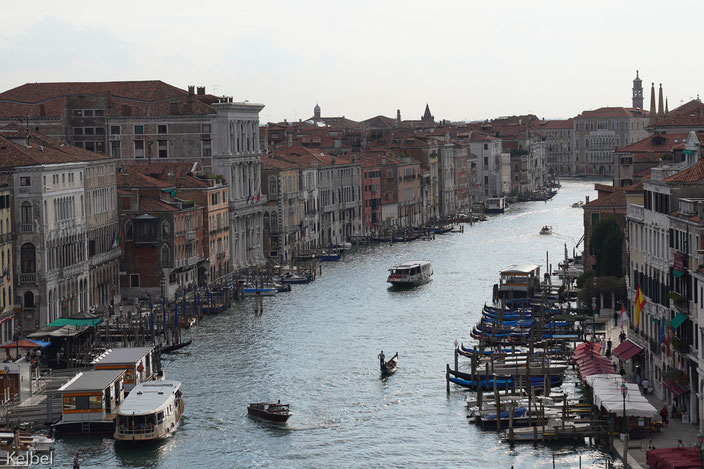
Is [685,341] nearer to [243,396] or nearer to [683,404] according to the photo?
[683,404]

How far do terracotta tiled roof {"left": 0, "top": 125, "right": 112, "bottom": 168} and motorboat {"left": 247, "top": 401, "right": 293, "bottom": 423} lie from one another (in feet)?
44.6

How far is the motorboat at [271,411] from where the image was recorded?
105 feet

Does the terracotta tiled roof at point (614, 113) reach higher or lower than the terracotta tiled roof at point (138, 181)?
higher

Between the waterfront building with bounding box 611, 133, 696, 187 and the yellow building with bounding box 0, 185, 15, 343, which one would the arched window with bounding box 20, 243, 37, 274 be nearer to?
the yellow building with bounding box 0, 185, 15, 343

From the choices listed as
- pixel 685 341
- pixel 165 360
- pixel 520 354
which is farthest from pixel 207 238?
Result: pixel 685 341

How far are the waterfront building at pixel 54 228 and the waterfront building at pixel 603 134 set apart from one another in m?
124

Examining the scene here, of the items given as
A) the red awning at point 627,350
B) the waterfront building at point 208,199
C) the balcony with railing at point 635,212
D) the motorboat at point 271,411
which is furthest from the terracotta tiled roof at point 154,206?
the red awning at point 627,350

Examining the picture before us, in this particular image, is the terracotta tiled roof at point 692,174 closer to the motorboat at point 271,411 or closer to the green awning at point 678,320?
the green awning at point 678,320

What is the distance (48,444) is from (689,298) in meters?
13.0

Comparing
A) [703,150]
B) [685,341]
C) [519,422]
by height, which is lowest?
[519,422]

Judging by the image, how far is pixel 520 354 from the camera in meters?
38.6

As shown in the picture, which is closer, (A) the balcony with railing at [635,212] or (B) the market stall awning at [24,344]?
(A) the balcony with railing at [635,212]

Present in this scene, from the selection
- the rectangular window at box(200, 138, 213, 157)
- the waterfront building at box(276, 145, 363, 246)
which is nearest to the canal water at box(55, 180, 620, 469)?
the rectangular window at box(200, 138, 213, 157)

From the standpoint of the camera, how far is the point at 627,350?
3384 centimetres
